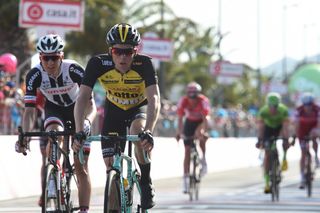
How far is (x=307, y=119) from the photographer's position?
2016 cm

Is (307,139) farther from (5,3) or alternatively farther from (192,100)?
(5,3)

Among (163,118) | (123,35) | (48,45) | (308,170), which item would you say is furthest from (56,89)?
(163,118)

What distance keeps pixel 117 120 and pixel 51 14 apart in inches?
426

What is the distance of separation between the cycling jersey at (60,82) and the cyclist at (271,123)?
7.85 meters

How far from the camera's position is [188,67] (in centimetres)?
6116

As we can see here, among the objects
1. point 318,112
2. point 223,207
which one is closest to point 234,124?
point 318,112

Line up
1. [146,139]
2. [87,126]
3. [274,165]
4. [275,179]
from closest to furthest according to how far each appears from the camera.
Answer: [146,139]
[87,126]
[275,179]
[274,165]

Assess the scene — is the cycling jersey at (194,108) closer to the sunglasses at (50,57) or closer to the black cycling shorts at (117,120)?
the sunglasses at (50,57)

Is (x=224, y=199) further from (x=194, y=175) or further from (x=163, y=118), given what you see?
(x=163, y=118)

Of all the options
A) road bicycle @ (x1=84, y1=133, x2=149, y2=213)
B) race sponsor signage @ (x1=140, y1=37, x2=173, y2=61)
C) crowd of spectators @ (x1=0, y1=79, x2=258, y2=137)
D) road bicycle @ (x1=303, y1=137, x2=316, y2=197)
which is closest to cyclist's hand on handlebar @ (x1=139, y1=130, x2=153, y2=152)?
road bicycle @ (x1=84, y1=133, x2=149, y2=213)

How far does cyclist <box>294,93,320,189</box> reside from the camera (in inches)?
792

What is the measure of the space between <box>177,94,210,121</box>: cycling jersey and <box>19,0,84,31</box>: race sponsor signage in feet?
8.76

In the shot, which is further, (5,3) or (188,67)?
(188,67)

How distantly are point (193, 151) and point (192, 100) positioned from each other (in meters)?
1.13
